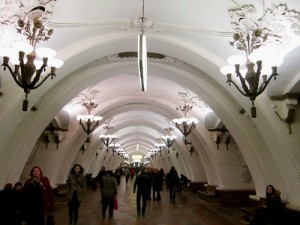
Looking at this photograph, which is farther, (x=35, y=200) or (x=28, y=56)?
(x=35, y=200)

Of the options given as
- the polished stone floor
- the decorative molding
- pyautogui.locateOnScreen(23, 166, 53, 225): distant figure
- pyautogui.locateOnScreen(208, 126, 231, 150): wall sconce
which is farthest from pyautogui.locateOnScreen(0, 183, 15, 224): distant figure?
pyautogui.locateOnScreen(208, 126, 231, 150): wall sconce

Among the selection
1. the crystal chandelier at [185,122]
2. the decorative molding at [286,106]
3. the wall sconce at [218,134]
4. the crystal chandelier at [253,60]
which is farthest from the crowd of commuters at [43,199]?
the wall sconce at [218,134]

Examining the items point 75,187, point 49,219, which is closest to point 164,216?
point 75,187

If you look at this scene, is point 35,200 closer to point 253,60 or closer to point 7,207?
point 7,207

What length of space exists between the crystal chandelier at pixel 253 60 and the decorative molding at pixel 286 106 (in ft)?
4.45

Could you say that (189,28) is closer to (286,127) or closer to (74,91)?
(286,127)

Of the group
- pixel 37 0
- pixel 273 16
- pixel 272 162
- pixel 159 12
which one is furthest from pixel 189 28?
pixel 272 162

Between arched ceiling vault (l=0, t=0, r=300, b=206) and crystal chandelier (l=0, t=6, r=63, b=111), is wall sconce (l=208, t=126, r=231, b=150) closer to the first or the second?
arched ceiling vault (l=0, t=0, r=300, b=206)

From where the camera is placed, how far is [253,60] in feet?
13.5

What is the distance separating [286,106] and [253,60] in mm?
2049

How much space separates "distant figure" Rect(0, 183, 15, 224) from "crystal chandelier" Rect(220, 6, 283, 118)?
415 centimetres

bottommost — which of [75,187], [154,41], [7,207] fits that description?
[7,207]

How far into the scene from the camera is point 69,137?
36.7 ft

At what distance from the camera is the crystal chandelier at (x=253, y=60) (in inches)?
161
